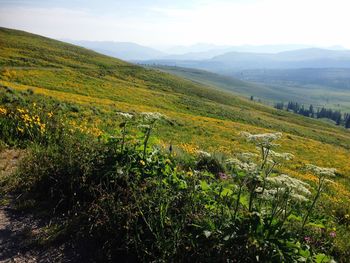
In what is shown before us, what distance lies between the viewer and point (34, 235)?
5461mm

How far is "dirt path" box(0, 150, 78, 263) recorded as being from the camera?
5.00m

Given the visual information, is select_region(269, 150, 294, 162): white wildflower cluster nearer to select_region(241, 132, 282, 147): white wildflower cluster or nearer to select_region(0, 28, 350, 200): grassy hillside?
select_region(241, 132, 282, 147): white wildflower cluster

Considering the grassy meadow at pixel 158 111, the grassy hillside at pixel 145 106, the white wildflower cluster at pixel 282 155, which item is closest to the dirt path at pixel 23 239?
the grassy meadow at pixel 158 111

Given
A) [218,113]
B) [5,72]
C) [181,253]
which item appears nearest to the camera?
[181,253]

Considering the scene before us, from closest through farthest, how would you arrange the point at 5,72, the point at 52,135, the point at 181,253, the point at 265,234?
the point at 265,234
the point at 181,253
the point at 52,135
the point at 5,72

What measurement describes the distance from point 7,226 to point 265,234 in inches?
167

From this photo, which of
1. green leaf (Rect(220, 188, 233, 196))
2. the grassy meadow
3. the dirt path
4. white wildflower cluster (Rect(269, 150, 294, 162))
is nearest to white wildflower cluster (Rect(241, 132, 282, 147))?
white wildflower cluster (Rect(269, 150, 294, 162))

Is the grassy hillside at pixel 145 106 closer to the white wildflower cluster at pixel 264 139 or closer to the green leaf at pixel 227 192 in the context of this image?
the green leaf at pixel 227 192

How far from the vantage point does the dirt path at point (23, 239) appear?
197 inches

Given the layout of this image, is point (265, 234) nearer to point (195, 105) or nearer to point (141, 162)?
point (141, 162)

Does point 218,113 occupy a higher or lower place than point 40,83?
lower

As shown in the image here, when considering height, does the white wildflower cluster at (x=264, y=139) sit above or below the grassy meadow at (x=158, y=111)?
above

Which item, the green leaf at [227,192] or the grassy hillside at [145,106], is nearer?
the green leaf at [227,192]

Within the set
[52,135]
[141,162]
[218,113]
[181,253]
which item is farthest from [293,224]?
[218,113]
